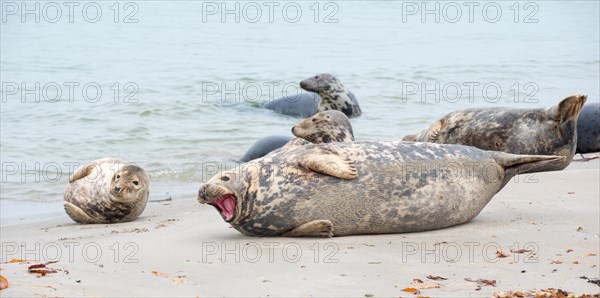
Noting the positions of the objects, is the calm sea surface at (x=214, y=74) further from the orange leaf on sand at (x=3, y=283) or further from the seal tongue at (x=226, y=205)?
the orange leaf on sand at (x=3, y=283)

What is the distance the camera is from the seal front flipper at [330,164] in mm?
5582

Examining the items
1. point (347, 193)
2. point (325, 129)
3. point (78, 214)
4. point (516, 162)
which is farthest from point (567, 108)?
point (78, 214)

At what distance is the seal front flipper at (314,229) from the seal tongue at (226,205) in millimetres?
345

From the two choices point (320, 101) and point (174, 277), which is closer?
point (174, 277)

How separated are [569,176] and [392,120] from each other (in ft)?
20.5

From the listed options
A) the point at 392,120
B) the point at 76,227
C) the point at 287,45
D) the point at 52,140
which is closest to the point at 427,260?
the point at 76,227

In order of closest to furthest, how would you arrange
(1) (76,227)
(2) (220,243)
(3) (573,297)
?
1. (3) (573,297)
2. (2) (220,243)
3. (1) (76,227)

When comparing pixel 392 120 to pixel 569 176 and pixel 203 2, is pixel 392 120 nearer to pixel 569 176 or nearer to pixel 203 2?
pixel 569 176

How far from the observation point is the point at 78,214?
689cm

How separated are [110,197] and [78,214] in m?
0.27

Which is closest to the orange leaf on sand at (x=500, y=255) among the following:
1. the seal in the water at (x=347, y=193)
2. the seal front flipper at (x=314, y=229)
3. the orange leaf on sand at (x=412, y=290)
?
the seal in the water at (x=347, y=193)

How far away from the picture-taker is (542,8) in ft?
136

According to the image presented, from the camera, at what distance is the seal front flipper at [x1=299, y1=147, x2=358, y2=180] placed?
5.58 metres

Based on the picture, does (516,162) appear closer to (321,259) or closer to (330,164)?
(330,164)
